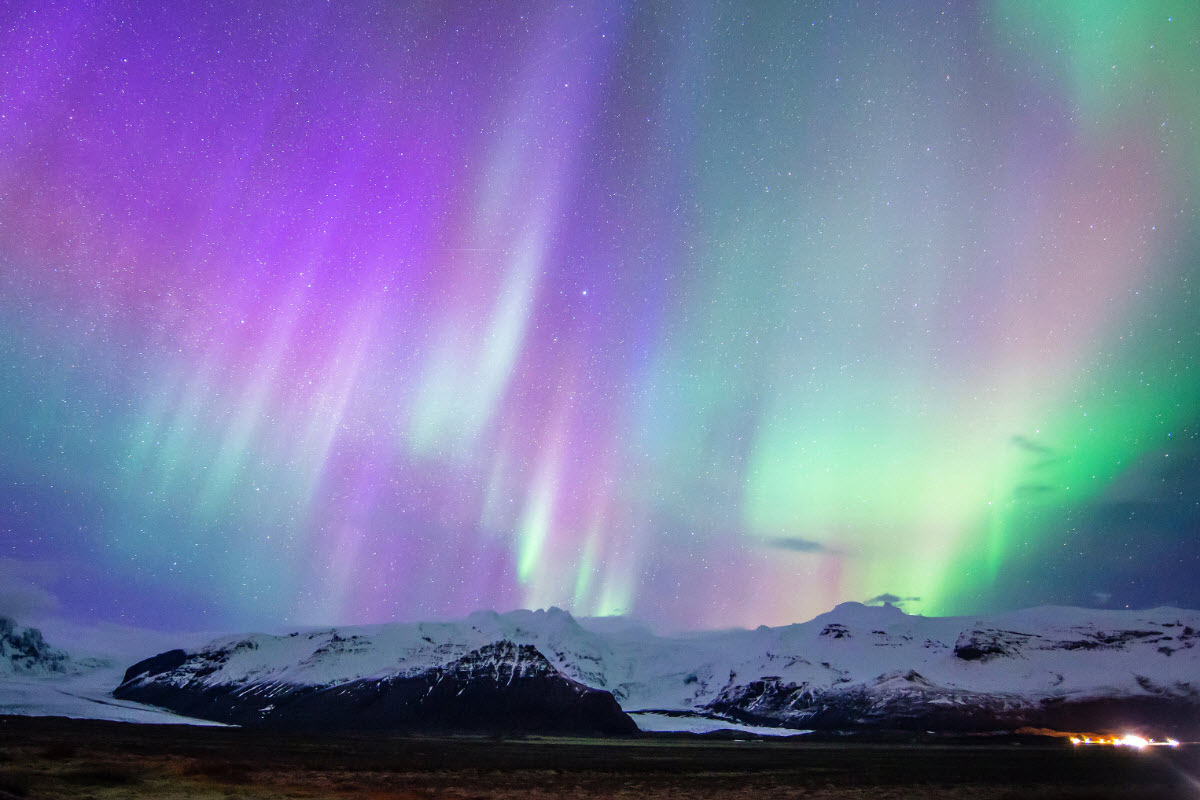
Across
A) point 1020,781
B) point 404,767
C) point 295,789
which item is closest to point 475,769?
point 404,767

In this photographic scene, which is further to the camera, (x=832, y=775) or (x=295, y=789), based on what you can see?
(x=832, y=775)

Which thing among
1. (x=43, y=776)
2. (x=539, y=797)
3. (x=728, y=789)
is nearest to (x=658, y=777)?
(x=728, y=789)

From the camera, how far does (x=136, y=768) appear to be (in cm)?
5941

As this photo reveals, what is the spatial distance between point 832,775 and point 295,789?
53.3 meters

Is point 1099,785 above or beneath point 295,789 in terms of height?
above

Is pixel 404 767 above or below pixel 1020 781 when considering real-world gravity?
below

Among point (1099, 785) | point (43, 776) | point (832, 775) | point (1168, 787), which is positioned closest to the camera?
point (43, 776)

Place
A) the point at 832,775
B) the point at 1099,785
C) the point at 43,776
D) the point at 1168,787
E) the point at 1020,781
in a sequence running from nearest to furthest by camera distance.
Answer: the point at 43,776 → the point at 1168,787 → the point at 1099,785 → the point at 1020,781 → the point at 832,775

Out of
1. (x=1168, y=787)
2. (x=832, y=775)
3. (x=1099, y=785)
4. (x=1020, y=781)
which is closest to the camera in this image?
(x=1168, y=787)

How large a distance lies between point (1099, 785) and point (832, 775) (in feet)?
84.2

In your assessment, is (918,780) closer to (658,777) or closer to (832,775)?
(832,775)

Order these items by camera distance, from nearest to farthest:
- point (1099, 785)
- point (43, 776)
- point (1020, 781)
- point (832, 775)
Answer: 1. point (43, 776)
2. point (1099, 785)
3. point (1020, 781)
4. point (832, 775)

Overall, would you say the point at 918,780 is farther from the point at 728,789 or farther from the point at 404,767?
the point at 404,767

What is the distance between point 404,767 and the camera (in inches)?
3115
